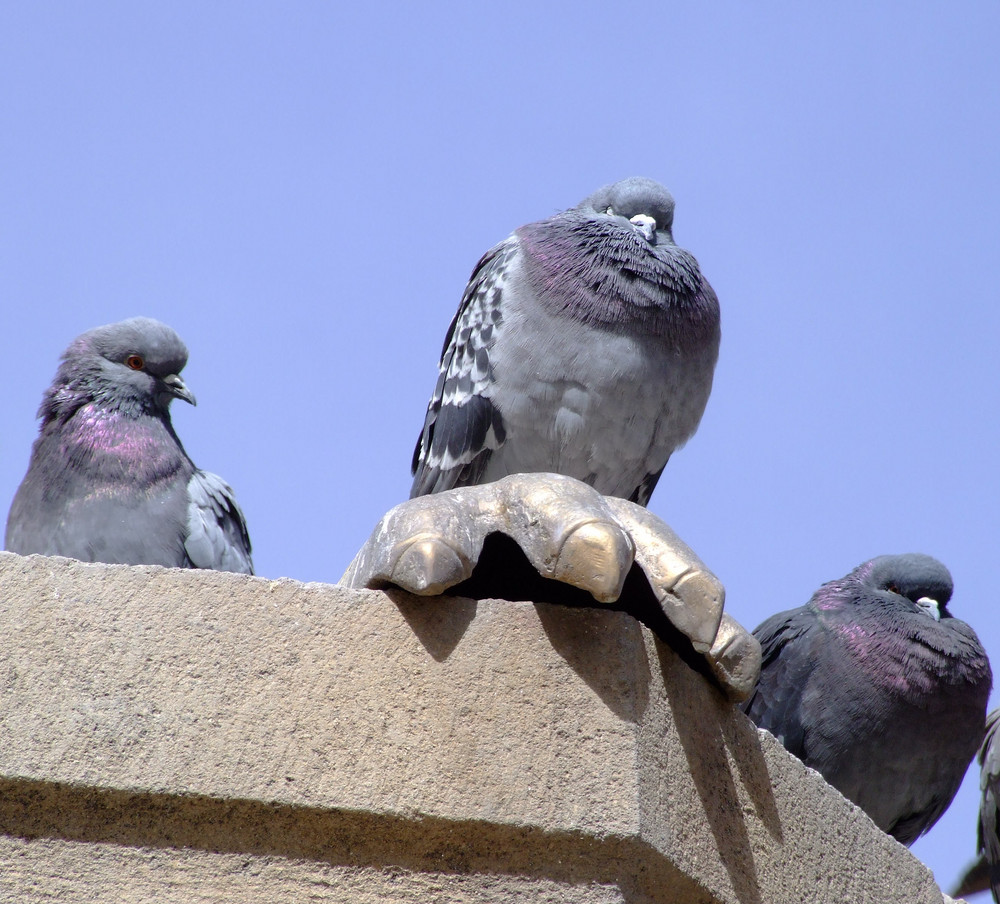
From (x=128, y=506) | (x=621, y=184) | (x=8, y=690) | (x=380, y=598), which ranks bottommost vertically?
(x=128, y=506)

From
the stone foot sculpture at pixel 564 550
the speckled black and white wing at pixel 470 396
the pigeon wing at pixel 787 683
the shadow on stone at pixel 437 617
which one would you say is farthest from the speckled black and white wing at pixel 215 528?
the shadow on stone at pixel 437 617

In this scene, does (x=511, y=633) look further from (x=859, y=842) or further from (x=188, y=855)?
(x=859, y=842)

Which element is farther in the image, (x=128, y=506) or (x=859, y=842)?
(x=128, y=506)

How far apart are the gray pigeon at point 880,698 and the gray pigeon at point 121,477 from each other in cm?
283

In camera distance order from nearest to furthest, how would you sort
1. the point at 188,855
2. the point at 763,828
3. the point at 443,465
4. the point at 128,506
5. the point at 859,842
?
the point at 188,855
the point at 763,828
the point at 859,842
the point at 128,506
the point at 443,465

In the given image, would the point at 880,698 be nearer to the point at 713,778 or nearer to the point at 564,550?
the point at 713,778

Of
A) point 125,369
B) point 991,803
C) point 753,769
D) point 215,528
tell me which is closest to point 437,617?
point 753,769

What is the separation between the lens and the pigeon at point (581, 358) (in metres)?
6.26

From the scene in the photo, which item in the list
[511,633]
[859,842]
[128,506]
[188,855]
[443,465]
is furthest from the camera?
[443,465]

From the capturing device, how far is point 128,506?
6.14 meters

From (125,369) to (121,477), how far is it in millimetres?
783

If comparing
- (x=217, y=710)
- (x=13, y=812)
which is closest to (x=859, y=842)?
(x=217, y=710)

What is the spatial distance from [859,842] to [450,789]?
1525mm

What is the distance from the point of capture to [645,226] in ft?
21.9
